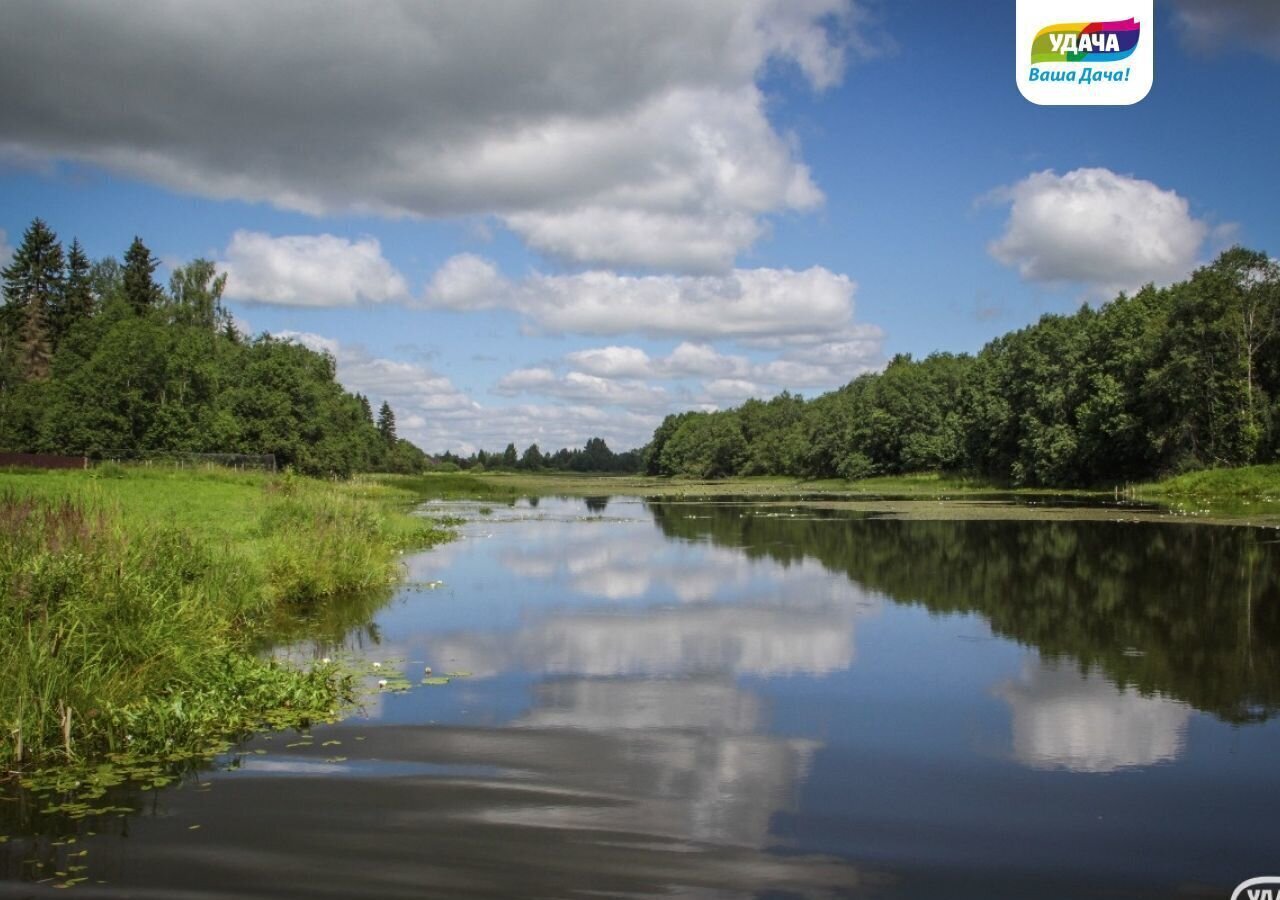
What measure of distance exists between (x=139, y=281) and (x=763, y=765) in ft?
338

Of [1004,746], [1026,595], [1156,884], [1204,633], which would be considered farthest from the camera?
[1026,595]

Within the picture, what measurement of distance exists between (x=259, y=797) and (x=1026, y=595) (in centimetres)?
1747

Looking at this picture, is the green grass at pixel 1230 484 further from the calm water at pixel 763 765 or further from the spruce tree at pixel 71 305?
the spruce tree at pixel 71 305

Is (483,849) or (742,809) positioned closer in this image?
(483,849)

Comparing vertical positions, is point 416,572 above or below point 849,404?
below

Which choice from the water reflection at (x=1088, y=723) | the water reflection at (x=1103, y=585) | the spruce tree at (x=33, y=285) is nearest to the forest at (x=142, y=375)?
the spruce tree at (x=33, y=285)

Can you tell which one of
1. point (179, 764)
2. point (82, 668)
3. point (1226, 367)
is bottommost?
point (179, 764)

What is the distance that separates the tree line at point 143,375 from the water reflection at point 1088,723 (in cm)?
6640

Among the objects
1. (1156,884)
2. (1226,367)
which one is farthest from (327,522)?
(1226,367)

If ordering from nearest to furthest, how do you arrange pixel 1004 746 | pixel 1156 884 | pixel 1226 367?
pixel 1156 884 → pixel 1004 746 → pixel 1226 367

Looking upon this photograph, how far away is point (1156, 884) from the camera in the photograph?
23.4ft

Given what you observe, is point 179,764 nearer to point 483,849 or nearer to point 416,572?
point 483,849

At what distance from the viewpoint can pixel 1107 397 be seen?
7319cm

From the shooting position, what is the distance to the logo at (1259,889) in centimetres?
685
